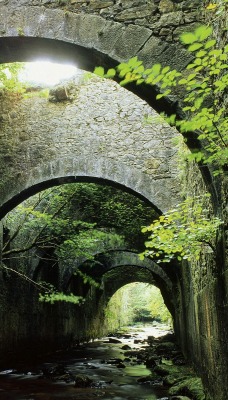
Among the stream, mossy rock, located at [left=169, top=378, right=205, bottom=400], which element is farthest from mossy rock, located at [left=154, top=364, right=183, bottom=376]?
mossy rock, located at [left=169, top=378, right=205, bottom=400]

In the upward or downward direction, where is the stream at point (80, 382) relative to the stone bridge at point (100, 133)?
downward

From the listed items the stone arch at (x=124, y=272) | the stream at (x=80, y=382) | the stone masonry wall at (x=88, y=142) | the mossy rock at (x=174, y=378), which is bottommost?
the stream at (x=80, y=382)

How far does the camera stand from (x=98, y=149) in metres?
8.77

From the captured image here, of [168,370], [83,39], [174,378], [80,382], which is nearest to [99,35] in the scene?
[83,39]

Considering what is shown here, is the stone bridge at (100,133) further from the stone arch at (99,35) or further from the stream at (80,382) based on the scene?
the stream at (80,382)

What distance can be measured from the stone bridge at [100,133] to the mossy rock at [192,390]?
0.31 metres

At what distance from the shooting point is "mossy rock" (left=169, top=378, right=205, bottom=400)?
5562mm

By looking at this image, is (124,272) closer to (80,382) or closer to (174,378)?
(80,382)

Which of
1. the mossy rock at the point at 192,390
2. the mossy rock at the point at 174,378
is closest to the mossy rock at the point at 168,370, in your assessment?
the mossy rock at the point at 174,378

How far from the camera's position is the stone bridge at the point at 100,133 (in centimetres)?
405

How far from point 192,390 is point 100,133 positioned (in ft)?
17.2

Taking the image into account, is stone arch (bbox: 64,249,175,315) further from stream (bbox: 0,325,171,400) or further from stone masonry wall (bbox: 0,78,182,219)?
stone masonry wall (bbox: 0,78,182,219)

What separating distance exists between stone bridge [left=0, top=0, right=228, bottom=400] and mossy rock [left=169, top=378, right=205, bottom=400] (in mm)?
Result: 306

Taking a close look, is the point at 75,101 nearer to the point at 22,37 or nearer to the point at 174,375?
the point at 22,37
